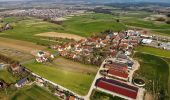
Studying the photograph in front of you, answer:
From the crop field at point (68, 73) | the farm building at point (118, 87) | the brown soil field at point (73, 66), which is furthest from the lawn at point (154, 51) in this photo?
the farm building at point (118, 87)

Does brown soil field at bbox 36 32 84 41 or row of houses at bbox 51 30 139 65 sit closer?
row of houses at bbox 51 30 139 65

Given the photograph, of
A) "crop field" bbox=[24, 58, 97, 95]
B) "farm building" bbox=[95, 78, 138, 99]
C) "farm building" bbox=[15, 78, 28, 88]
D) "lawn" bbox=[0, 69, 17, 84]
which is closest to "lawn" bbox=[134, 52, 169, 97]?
"farm building" bbox=[95, 78, 138, 99]

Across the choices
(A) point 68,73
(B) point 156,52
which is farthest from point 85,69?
(B) point 156,52

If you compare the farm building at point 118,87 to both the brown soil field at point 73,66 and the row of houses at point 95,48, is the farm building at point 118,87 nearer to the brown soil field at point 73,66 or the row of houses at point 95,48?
the brown soil field at point 73,66

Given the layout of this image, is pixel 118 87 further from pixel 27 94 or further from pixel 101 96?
pixel 27 94

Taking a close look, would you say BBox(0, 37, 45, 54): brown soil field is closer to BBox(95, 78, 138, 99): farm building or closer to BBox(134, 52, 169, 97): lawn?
BBox(95, 78, 138, 99): farm building

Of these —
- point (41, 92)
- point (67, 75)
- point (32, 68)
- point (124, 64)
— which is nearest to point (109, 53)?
point (124, 64)
